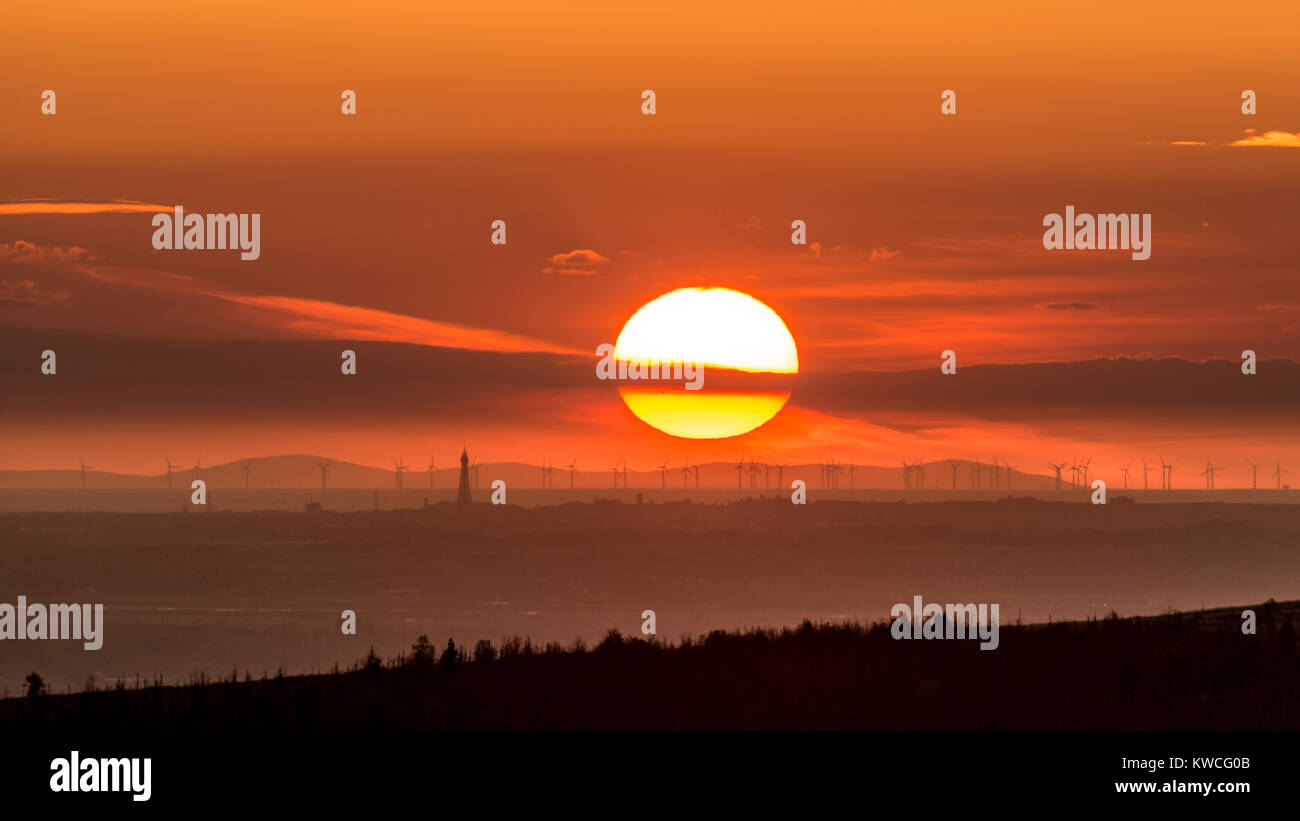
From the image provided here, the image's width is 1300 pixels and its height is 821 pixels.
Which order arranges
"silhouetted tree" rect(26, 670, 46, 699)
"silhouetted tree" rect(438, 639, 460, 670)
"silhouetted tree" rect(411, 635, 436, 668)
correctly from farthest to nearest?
"silhouetted tree" rect(411, 635, 436, 668) → "silhouetted tree" rect(438, 639, 460, 670) → "silhouetted tree" rect(26, 670, 46, 699)

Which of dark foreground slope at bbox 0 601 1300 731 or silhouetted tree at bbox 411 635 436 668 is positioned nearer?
dark foreground slope at bbox 0 601 1300 731

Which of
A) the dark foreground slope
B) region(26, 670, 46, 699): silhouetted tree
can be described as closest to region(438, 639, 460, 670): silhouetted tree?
the dark foreground slope

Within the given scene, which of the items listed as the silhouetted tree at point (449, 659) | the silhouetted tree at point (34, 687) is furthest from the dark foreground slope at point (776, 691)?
the silhouetted tree at point (34, 687)

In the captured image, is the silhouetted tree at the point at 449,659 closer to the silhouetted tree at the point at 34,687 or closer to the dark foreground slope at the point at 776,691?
the dark foreground slope at the point at 776,691

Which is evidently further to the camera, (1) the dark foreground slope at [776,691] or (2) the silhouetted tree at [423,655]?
(2) the silhouetted tree at [423,655]

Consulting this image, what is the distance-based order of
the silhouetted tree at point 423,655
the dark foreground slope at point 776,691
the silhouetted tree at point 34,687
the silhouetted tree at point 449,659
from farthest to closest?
the silhouetted tree at point 423,655
the silhouetted tree at point 449,659
the silhouetted tree at point 34,687
the dark foreground slope at point 776,691

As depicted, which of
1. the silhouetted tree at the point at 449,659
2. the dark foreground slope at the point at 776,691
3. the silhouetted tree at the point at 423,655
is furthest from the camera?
the silhouetted tree at the point at 423,655

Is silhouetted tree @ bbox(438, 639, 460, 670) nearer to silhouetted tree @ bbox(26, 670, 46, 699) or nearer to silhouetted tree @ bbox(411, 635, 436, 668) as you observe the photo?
silhouetted tree @ bbox(411, 635, 436, 668)
